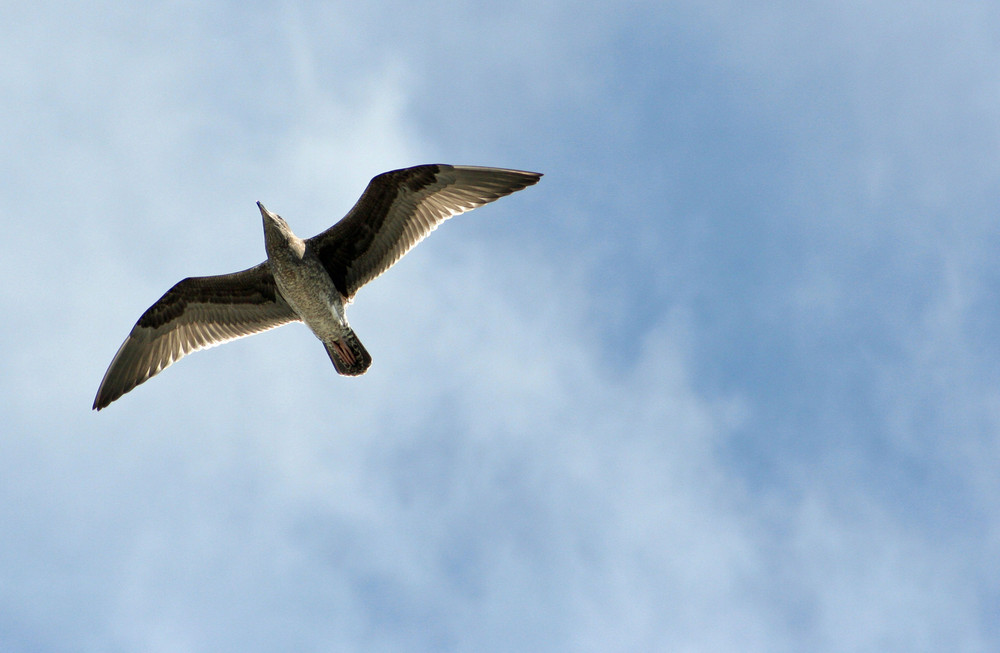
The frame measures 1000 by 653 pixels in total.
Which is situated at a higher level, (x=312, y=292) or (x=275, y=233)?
(x=275, y=233)

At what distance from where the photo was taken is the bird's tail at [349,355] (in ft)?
40.1

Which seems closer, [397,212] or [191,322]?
[397,212]

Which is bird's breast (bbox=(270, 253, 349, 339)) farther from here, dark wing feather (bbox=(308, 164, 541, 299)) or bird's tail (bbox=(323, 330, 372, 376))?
dark wing feather (bbox=(308, 164, 541, 299))

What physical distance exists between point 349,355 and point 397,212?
1.94m

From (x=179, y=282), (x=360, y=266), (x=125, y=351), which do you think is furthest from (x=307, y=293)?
(x=125, y=351)

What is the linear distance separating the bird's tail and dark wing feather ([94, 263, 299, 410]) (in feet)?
2.60

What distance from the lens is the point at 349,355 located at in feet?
40.3

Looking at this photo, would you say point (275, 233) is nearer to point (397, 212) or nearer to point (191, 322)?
point (397, 212)

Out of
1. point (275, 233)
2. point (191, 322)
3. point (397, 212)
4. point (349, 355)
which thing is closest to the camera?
point (275, 233)

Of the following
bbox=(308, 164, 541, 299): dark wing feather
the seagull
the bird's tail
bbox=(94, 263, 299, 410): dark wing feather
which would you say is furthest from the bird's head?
the bird's tail

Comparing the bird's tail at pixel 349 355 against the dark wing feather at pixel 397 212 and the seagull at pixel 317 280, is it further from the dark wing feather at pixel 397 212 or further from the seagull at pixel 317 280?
the dark wing feather at pixel 397 212

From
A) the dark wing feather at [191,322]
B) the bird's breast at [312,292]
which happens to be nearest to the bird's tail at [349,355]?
the bird's breast at [312,292]

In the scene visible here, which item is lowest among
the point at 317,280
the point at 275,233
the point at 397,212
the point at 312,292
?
the point at 312,292

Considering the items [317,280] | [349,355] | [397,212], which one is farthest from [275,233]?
[349,355]
